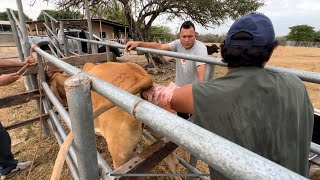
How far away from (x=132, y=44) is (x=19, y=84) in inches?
271

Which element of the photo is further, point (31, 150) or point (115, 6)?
point (115, 6)

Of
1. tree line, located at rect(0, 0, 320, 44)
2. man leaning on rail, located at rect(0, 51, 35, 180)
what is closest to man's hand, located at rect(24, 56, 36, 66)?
man leaning on rail, located at rect(0, 51, 35, 180)

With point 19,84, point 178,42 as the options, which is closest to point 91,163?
point 178,42

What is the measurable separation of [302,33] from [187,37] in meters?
67.1

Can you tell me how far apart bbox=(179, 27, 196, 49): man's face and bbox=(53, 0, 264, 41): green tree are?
6787 millimetres

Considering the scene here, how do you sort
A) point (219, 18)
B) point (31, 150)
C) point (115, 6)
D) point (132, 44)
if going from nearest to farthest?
point (132, 44) → point (31, 150) → point (115, 6) → point (219, 18)

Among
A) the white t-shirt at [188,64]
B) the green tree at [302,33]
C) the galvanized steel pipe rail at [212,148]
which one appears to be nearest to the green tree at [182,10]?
the white t-shirt at [188,64]

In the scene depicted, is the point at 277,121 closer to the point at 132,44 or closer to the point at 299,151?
the point at 299,151

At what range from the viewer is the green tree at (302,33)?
58.4 metres

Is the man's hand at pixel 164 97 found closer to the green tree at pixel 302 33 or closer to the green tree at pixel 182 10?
the green tree at pixel 182 10

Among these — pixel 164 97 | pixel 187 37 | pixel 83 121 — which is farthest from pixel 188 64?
pixel 83 121

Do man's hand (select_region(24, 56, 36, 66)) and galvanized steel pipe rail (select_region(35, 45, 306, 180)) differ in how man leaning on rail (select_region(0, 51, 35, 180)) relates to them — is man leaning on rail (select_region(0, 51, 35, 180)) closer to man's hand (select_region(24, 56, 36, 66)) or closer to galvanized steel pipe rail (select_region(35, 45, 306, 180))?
man's hand (select_region(24, 56, 36, 66))

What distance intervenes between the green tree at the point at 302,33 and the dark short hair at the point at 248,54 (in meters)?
67.3

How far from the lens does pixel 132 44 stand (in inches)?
113
